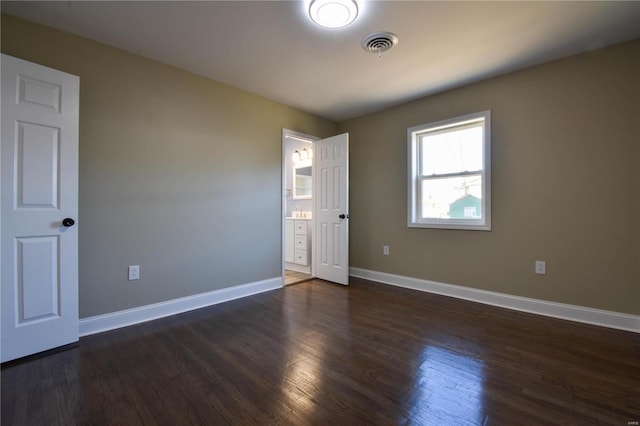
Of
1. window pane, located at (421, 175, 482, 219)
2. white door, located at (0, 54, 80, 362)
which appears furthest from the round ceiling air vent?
white door, located at (0, 54, 80, 362)

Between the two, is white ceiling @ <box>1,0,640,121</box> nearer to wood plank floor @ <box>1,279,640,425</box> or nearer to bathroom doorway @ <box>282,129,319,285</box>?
bathroom doorway @ <box>282,129,319,285</box>

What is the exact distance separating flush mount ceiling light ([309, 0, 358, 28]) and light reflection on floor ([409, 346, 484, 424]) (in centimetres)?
246

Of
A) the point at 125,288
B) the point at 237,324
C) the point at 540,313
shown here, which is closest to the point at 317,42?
the point at 237,324

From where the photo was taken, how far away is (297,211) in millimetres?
5566

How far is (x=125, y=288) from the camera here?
244 centimetres

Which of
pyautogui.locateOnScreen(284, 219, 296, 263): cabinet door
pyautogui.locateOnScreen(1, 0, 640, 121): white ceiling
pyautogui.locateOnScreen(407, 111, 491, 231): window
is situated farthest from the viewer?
pyautogui.locateOnScreen(284, 219, 296, 263): cabinet door

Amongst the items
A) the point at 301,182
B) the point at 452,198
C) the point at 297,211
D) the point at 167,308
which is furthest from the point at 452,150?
the point at 167,308

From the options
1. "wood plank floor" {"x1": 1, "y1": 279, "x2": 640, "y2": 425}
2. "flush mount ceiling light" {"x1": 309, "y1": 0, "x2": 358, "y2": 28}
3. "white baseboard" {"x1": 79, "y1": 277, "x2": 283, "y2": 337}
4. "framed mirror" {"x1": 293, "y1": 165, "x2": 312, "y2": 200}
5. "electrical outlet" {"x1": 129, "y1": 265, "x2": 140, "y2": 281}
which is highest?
"flush mount ceiling light" {"x1": 309, "y1": 0, "x2": 358, "y2": 28}

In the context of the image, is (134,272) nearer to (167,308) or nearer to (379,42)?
(167,308)

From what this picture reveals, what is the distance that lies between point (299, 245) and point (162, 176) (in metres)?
2.39

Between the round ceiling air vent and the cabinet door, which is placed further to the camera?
the cabinet door

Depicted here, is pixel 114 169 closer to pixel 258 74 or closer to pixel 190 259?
pixel 190 259

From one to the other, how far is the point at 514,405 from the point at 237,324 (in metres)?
2.03

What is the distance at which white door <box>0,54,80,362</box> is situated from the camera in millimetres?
1832
